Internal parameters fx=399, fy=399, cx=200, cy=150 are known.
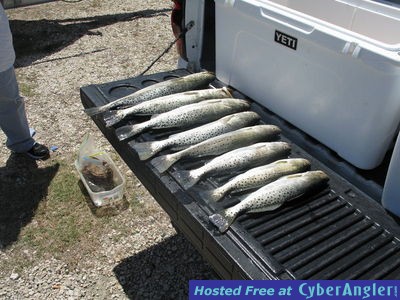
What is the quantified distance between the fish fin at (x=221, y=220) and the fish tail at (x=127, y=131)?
97 centimetres

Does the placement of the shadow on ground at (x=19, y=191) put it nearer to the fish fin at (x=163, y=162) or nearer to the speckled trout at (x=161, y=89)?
the speckled trout at (x=161, y=89)

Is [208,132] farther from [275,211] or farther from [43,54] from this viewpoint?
[43,54]

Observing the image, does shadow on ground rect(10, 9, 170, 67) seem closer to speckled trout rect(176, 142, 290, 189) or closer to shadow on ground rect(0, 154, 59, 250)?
shadow on ground rect(0, 154, 59, 250)

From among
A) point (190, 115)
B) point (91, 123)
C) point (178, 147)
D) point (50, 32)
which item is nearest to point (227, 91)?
point (190, 115)

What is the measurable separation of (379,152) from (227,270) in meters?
1.26

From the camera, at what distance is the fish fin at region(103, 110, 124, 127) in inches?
117

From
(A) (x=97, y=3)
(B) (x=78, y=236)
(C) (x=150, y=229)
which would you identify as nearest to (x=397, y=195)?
(C) (x=150, y=229)

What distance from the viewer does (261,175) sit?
267cm

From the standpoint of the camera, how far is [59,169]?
4820 millimetres

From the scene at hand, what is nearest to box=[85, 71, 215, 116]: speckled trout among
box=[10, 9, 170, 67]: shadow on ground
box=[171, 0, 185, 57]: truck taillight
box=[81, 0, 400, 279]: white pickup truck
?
box=[81, 0, 400, 279]: white pickup truck

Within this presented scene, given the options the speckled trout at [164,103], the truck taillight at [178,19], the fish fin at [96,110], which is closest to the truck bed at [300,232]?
the speckled trout at [164,103]

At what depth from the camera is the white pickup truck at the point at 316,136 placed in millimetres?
2150

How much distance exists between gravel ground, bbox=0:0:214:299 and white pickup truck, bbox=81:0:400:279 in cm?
129

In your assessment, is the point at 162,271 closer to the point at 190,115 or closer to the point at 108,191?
the point at 108,191
